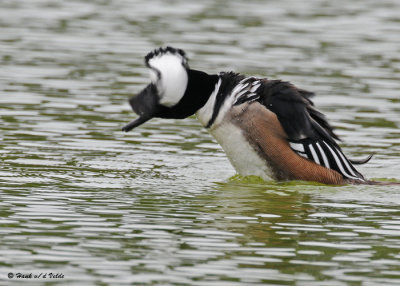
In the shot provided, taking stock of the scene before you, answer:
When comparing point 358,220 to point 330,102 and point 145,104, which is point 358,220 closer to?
point 145,104

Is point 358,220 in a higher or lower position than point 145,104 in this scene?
lower

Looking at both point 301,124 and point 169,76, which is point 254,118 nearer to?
point 301,124

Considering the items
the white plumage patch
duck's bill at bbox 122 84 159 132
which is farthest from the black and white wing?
duck's bill at bbox 122 84 159 132

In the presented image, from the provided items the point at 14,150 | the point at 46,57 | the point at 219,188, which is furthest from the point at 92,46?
the point at 219,188

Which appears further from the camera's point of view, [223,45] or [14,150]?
[223,45]

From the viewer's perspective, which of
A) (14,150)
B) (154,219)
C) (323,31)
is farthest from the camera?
(323,31)

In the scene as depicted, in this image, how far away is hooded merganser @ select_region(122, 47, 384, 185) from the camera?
11.5m

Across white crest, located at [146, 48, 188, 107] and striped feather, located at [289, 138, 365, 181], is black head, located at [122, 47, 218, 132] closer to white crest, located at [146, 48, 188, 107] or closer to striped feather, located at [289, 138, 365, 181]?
white crest, located at [146, 48, 188, 107]

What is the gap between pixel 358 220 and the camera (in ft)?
34.2

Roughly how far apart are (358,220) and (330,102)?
7443mm

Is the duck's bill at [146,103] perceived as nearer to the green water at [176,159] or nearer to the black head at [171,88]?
the black head at [171,88]

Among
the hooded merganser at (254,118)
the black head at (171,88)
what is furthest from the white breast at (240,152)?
the black head at (171,88)

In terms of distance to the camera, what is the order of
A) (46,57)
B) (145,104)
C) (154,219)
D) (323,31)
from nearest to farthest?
→ (154,219) → (145,104) → (46,57) → (323,31)

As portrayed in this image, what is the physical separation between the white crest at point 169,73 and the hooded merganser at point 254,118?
12mm
